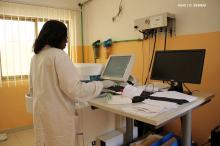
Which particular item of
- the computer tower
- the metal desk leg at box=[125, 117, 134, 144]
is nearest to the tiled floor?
the computer tower

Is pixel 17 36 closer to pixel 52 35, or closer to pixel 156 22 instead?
pixel 52 35

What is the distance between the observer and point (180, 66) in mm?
1672

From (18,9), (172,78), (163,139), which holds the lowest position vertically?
(163,139)

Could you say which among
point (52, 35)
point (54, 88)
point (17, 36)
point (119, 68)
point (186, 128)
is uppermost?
point (17, 36)

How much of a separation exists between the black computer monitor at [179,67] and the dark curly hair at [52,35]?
942 mm

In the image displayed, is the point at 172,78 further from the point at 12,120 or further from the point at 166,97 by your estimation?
the point at 12,120

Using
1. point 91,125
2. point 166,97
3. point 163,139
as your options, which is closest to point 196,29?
point 166,97

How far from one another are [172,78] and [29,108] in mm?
1631

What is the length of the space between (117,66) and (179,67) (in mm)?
584

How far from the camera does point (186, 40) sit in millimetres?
2197

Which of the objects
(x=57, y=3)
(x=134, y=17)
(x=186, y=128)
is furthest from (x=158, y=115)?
(x=57, y=3)

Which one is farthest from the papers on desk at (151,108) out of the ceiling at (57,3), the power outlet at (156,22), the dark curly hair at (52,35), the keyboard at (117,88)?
the ceiling at (57,3)

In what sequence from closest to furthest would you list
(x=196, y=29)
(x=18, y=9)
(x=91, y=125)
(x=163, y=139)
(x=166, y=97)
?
(x=166, y=97), (x=163, y=139), (x=91, y=125), (x=196, y=29), (x=18, y=9)

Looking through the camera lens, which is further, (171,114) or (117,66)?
(117,66)
